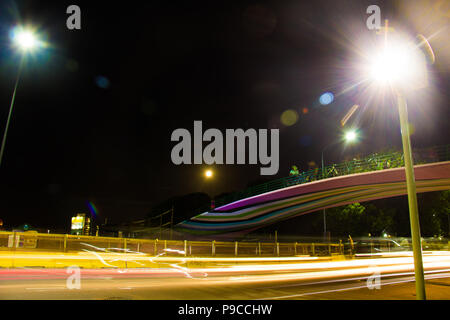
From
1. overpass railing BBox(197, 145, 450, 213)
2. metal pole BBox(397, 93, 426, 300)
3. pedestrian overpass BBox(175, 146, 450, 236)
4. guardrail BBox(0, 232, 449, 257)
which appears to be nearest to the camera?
metal pole BBox(397, 93, 426, 300)

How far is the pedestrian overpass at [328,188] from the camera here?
3259 centimetres

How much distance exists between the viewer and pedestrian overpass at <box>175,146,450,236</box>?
32.6 meters

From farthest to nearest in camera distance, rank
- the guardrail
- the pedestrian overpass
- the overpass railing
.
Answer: the pedestrian overpass, the overpass railing, the guardrail

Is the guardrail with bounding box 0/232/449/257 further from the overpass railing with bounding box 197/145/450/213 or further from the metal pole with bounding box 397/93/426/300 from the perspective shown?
the metal pole with bounding box 397/93/426/300

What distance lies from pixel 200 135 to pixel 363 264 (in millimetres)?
16014

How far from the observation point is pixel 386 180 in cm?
3503

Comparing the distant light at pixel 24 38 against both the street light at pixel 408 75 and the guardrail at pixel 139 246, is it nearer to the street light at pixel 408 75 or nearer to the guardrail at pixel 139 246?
the guardrail at pixel 139 246

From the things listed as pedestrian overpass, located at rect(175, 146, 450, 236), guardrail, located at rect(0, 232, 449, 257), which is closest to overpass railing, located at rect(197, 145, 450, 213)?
pedestrian overpass, located at rect(175, 146, 450, 236)

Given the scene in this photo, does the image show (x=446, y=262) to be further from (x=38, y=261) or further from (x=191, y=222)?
(x=191, y=222)

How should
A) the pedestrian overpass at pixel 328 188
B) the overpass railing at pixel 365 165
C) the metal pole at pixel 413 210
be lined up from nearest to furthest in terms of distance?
the metal pole at pixel 413 210, the overpass railing at pixel 365 165, the pedestrian overpass at pixel 328 188

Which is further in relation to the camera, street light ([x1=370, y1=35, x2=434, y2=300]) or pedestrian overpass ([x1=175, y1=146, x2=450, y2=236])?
pedestrian overpass ([x1=175, y1=146, x2=450, y2=236])

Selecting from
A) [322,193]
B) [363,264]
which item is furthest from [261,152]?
[322,193]

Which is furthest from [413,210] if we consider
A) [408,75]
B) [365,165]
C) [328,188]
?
[328,188]

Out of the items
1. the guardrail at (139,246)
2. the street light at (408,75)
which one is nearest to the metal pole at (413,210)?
the street light at (408,75)
